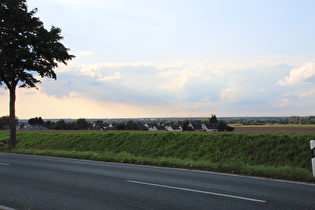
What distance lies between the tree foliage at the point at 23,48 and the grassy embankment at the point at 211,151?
232 inches

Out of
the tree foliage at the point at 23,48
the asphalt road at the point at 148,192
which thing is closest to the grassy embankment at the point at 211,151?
the asphalt road at the point at 148,192

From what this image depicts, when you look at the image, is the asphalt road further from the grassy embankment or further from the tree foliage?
the tree foliage

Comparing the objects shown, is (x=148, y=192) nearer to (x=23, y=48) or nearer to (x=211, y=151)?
(x=211, y=151)

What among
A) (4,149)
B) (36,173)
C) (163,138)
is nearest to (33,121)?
(4,149)

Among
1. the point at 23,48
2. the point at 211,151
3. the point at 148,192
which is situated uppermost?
the point at 23,48

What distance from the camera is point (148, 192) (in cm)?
675

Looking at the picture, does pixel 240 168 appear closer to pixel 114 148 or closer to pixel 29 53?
pixel 114 148

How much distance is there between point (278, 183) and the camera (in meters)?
8.02

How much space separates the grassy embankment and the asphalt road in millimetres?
1786

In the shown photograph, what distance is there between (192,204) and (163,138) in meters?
14.7

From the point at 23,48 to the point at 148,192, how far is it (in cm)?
1814

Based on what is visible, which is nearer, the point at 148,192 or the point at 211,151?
the point at 148,192

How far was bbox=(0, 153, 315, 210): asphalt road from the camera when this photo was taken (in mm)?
5699

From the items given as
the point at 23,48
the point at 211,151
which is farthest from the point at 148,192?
the point at 23,48
